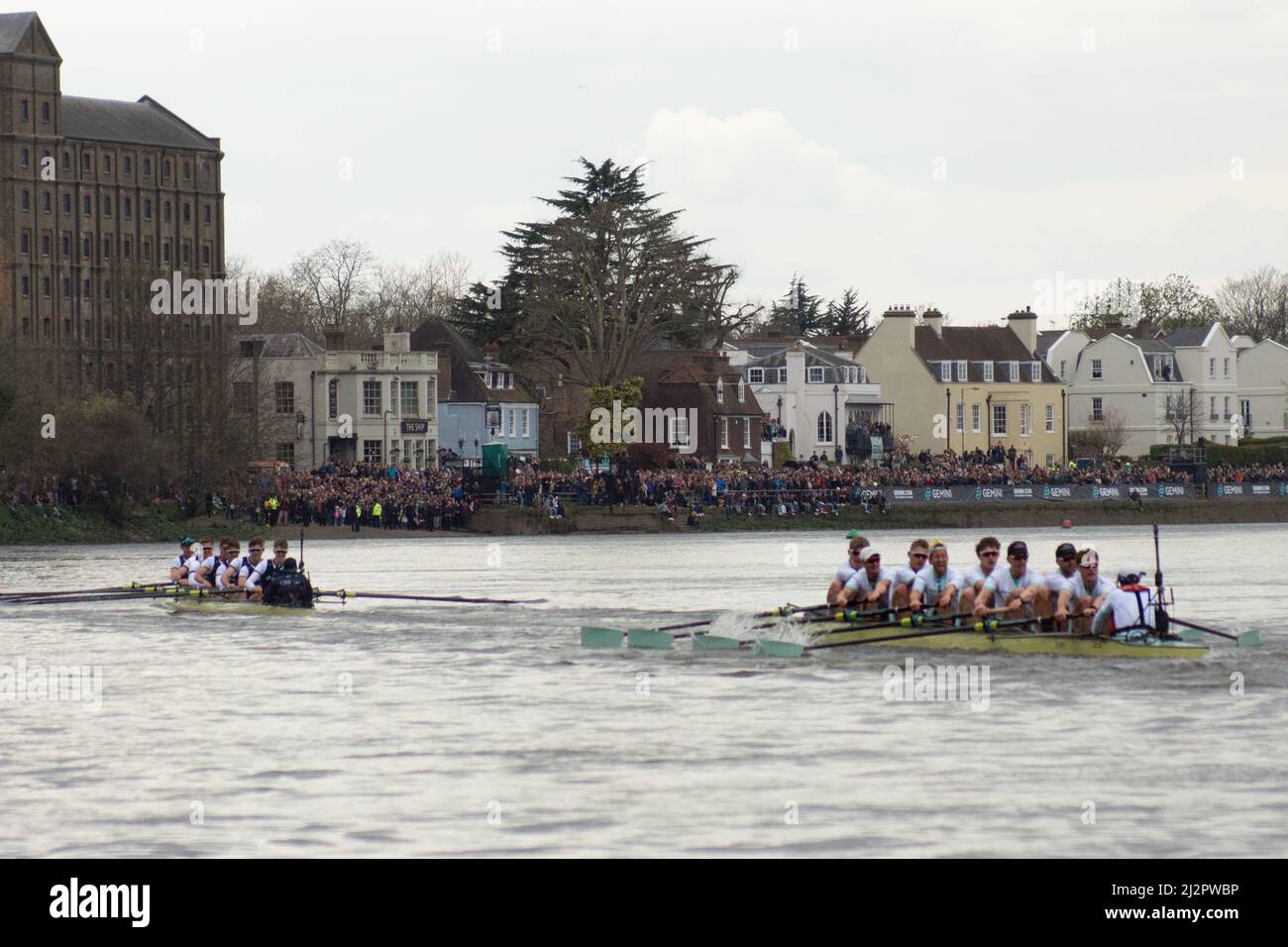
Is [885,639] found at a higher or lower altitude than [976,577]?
lower

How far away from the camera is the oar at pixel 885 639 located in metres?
26.0

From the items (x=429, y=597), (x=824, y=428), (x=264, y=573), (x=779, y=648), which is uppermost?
(x=824, y=428)

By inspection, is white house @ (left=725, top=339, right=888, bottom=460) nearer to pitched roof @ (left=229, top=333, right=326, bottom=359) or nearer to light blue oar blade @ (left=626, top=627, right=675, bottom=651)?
pitched roof @ (left=229, top=333, right=326, bottom=359)

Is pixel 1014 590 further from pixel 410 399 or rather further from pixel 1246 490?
pixel 410 399

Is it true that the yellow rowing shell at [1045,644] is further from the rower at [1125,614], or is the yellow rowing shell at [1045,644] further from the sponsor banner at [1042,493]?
the sponsor banner at [1042,493]

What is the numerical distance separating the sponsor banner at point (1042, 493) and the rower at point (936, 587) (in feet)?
165

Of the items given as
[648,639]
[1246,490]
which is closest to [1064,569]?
[648,639]

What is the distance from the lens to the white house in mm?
102250

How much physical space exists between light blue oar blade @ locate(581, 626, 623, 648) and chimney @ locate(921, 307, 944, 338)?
7924 cm

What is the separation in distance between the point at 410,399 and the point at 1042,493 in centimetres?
3371

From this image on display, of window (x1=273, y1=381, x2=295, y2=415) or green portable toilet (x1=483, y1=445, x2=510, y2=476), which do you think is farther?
window (x1=273, y1=381, x2=295, y2=415)

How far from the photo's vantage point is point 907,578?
28.0 meters

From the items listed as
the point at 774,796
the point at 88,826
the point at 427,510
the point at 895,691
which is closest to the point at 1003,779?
the point at 774,796

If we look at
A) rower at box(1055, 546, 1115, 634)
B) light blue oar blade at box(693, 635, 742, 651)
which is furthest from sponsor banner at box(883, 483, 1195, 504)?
rower at box(1055, 546, 1115, 634)
